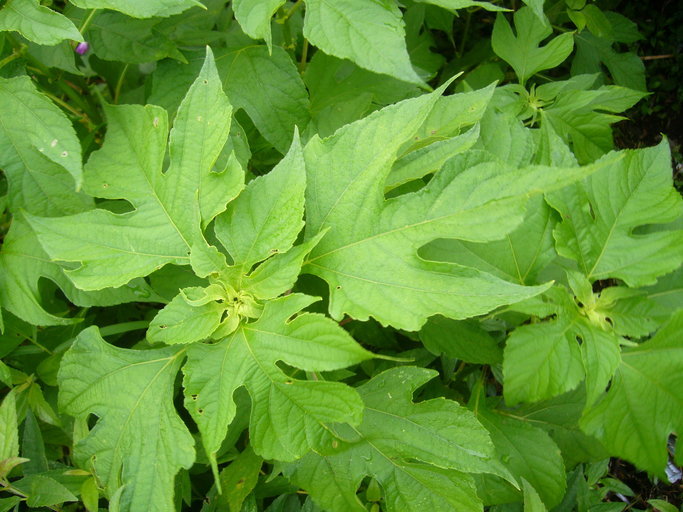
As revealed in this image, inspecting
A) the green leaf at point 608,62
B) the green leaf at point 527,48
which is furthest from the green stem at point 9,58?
the green leaf at point 608,62

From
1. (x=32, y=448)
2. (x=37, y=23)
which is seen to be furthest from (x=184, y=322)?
(x=32, y=448)

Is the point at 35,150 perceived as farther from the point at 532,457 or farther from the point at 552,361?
the point at 532,457

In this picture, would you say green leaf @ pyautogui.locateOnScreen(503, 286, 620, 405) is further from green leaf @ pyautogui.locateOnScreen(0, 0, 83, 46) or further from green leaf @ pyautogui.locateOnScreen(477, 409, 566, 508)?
green leaf @ pyautogui.locateOnScreen(0, 0, 83, 46)

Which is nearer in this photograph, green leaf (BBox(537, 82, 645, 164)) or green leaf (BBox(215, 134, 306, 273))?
green leaf (BBox(215, 134, 306, 273))

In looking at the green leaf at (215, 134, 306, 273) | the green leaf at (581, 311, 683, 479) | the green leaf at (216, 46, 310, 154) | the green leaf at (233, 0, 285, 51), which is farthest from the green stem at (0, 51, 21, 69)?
the green leaf at (581, 311, 683, 479)

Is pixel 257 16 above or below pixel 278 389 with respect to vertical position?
above

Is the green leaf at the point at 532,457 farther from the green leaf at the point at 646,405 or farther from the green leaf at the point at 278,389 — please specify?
the green leaf at the point at 278,389

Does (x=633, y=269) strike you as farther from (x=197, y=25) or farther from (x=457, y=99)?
(x=197, y=25)
